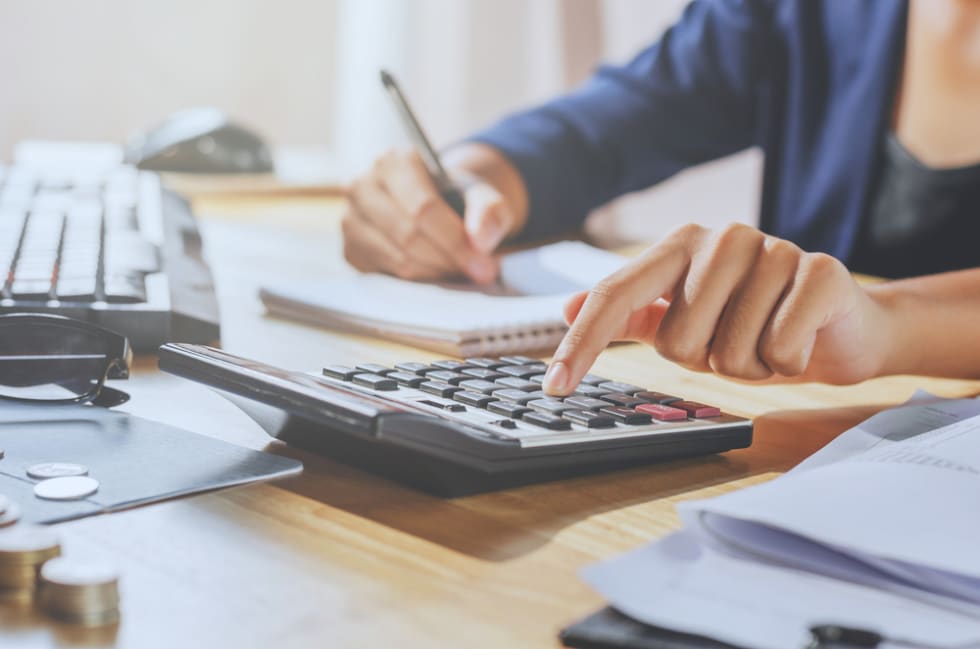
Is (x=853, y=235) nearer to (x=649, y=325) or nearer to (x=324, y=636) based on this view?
(x=649, y=325)

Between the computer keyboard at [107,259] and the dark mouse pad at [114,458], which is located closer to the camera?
the dark mouse pad at [114,458]

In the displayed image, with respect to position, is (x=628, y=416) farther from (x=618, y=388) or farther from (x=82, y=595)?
(x=82, y=595)

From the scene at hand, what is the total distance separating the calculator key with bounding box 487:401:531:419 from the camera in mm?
496

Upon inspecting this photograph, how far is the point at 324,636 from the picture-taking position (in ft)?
1.09

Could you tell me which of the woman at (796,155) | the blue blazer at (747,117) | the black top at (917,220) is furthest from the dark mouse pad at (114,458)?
the black top at (917,220)

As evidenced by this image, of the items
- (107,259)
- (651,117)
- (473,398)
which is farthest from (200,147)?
(473,398)

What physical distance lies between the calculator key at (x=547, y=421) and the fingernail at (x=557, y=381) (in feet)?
0.15

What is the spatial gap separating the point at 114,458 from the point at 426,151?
567 mm

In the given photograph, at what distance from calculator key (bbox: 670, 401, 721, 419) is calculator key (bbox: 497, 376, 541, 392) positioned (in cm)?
7

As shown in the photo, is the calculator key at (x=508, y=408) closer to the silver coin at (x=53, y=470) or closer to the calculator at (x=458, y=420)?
the calculator at (x=458, y=420)

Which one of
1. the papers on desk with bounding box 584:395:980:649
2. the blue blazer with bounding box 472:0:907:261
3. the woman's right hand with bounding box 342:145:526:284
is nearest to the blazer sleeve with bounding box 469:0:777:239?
the blue blazer with bounding box 472:0:907:261

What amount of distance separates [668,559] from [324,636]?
119 millimetres

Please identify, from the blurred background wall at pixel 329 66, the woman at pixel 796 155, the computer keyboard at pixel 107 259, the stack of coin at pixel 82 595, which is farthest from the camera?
the blurred background wall at pixel 329 66

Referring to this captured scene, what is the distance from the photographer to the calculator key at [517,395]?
0.52 metres
